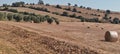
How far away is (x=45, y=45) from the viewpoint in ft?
90.4

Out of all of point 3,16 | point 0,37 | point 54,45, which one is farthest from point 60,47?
point 3,16

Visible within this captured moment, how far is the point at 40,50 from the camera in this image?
25.1 metres

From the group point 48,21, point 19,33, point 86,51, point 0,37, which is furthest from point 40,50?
point 48,21

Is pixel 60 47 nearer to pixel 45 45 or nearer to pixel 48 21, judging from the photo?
pixel 45 45

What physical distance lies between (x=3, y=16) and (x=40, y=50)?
4664cm

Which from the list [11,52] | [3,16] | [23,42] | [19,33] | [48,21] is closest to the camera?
[11,52]

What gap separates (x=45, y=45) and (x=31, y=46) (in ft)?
4.39

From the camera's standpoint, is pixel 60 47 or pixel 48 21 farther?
pixel 48 21

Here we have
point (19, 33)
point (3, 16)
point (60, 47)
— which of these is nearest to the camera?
point (60, 47)

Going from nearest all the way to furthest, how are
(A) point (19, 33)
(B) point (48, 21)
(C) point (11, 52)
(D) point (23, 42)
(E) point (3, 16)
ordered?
1. (C) point (11, 52)
2. (D) point (23, 42)
3. (A) point (19, 33)
4. (E) point (3, 16)
5. (B) point (48, 21)

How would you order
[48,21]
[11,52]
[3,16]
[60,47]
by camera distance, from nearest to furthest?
[11,52] → [60,47] → [3,16] → [48,21]

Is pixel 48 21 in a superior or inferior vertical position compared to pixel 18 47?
inferior

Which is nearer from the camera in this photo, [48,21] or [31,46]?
[31,46]

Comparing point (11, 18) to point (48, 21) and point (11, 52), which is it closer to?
point (48, 21)
